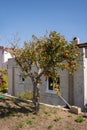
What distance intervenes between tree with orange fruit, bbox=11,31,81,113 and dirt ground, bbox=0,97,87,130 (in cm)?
77

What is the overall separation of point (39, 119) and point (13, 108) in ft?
7.12

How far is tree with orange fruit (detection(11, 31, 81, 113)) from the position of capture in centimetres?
977

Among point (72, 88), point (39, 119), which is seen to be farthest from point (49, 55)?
point (72, 88)

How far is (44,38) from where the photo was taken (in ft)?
34.4

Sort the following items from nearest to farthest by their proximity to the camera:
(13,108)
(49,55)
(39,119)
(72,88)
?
(49,55) < (39,119) < (13,108) < (72,88)

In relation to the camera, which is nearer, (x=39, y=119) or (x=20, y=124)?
(x=20, y=124)

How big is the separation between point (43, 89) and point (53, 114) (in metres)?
5.78

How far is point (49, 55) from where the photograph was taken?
385 inches

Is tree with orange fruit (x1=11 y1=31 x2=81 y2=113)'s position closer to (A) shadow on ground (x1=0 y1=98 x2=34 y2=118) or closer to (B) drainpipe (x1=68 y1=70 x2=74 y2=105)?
(A) shadow on ground (x1=0 y1=98 x2=34 y2=118)

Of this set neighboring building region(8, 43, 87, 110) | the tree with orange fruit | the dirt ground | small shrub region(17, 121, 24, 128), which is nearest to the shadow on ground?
the dirt ground

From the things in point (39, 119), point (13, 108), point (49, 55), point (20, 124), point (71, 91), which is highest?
point (49, 55)

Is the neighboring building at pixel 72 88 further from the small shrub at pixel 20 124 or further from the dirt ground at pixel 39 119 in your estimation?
the small shrub at pixel 20 124

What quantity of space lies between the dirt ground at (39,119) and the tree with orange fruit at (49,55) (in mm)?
770

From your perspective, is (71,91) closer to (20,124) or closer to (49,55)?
(49,55)
